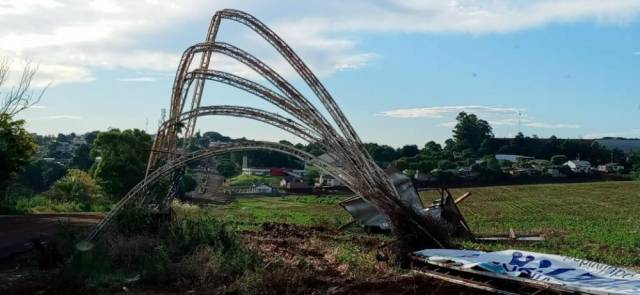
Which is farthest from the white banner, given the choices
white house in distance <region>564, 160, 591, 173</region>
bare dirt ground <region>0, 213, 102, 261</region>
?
white house in distance <region>564, 160, 591, 173</region>

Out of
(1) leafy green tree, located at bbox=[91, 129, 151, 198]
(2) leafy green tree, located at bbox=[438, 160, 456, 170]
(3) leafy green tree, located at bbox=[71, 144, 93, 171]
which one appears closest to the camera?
(1) leafy green tree, located at bbox=[91, 129, 151, 198]

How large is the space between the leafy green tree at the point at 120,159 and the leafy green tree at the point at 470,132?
62388 mm

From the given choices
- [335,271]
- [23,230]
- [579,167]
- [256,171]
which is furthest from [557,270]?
[256,171]

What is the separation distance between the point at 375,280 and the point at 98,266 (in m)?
3.96

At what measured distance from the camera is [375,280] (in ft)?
26.5

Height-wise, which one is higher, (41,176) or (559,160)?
(559,160)

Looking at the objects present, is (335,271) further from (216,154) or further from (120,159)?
(120,159)

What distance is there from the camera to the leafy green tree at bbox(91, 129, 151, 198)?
3409 cm

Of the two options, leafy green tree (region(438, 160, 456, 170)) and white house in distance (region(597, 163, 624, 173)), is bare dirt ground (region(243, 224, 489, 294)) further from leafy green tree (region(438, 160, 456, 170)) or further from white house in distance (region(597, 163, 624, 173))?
white house in distance (region(597, 163, 624, 173))

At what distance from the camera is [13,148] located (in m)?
20.7

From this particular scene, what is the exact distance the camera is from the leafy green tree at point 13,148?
65.8 ft

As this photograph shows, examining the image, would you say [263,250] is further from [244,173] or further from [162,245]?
[244,173]

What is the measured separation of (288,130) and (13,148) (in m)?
14.2

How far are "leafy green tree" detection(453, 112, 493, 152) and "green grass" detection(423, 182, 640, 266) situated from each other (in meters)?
44.3
